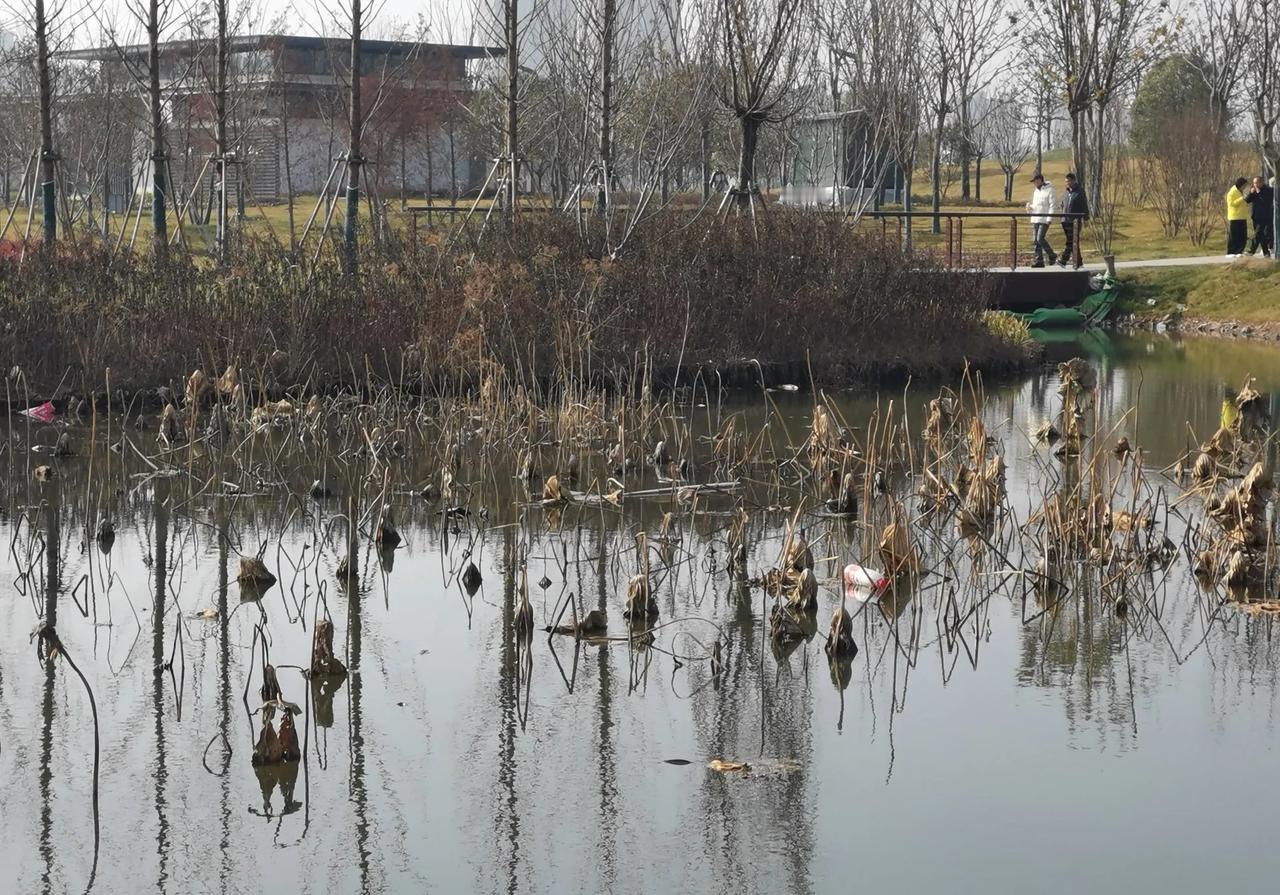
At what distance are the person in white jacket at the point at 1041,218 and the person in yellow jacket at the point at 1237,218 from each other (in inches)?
110

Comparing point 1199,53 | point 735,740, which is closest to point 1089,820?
point 735,740

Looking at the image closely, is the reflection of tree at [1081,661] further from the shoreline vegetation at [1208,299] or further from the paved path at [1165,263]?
the paved path at [1165,263]

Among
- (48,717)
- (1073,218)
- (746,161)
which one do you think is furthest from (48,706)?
(1073,218)

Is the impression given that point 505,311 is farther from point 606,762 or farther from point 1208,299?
point 1208,299

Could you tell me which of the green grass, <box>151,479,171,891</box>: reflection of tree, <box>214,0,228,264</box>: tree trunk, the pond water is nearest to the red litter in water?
<box>151,479,171,891</box>: reflection of tree

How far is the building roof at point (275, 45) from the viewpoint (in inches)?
901

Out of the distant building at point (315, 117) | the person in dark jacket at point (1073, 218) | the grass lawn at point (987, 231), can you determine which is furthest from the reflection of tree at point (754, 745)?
the distant building at point (315, 117)

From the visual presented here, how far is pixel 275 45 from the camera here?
36.7m

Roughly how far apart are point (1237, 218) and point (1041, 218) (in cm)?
308

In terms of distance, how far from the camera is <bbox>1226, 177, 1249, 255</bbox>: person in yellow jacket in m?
27.9

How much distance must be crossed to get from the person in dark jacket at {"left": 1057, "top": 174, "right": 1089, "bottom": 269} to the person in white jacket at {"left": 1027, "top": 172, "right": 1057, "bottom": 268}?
0.28 meters

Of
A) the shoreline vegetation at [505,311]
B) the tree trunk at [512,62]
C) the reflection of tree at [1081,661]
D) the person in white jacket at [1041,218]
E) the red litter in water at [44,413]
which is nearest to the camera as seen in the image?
the reflection of tree at [1081,661]

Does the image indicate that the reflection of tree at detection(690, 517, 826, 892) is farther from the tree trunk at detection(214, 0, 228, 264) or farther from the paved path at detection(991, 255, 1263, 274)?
the paved path at detection(991, 255, 1263, 274)

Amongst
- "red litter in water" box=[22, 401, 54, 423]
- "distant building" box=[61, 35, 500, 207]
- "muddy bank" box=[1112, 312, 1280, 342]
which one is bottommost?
"red litter in water" box=[22, 401, 54, 423]
